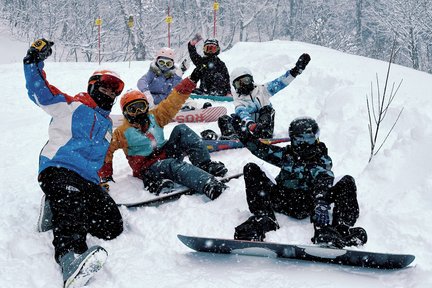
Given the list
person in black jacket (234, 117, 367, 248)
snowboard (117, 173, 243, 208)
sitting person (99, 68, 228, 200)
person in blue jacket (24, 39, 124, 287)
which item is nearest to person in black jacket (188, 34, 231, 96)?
sitting person (99, 68, 228, 200)

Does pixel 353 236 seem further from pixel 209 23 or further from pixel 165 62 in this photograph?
pixel 209 23

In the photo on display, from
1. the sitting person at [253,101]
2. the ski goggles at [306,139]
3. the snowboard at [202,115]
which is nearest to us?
the ski goggles at [306,139]

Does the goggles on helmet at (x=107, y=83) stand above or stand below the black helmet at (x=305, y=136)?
above

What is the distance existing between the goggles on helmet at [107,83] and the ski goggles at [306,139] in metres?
1.56

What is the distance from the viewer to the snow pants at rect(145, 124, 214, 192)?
167 inches

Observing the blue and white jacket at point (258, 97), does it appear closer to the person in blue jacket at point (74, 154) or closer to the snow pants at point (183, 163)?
the snow pants at point (183, 163)

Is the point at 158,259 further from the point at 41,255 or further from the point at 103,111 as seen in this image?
the point at 103,111

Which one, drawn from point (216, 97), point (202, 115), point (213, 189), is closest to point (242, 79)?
point (202, 115)

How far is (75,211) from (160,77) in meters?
4.88

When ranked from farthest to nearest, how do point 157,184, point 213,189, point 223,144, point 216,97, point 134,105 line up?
point 216,97
point 223,144
point 134,105
point 157,184
point 213,189

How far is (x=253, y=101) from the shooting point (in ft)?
20.4

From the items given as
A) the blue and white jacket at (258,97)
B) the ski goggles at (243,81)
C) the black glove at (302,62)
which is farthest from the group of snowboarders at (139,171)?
the black glove at (302,62)

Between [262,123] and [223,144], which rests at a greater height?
[262,123]

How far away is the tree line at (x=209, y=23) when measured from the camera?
27.5 meters
